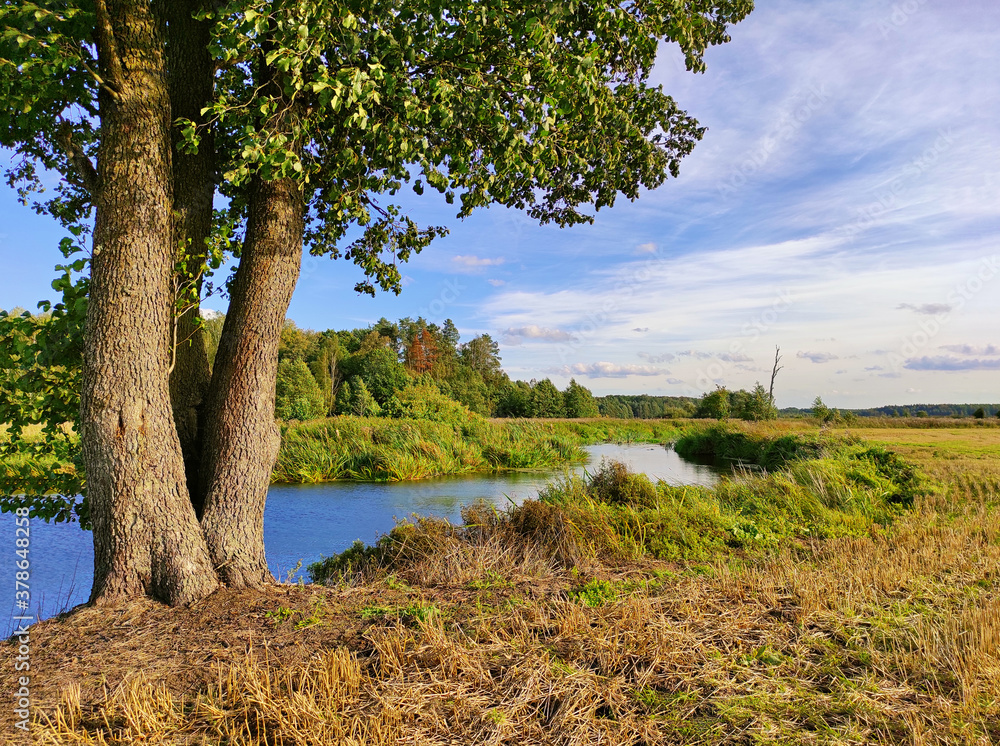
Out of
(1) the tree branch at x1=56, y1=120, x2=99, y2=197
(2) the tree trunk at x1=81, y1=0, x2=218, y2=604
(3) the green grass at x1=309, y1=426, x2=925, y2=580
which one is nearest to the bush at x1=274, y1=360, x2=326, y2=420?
(3) the green grass at x1=309, y1=426, x2=925, y2=580

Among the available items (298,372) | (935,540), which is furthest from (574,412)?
(935,540)

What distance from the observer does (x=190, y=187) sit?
5.03m

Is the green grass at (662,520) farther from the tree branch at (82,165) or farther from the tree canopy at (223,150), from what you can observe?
the tree branch at (82,165)

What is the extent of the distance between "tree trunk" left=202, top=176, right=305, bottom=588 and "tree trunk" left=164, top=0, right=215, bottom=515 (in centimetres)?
35

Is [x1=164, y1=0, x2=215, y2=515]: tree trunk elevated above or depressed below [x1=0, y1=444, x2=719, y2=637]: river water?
above

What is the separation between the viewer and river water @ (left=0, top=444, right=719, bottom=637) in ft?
21.4

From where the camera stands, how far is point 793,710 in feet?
9.78

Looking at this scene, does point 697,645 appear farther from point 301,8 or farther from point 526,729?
point 301,8

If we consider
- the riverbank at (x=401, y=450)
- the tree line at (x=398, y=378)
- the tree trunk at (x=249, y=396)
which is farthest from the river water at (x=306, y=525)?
the tree line at (x=398, y=378)

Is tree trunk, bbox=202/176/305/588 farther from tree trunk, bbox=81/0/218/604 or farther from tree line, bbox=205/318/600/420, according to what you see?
tree line, bbox=205/318/600/420

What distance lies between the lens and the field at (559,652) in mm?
2742

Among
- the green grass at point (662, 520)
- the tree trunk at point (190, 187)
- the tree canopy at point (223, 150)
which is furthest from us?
the green grass at point (662, 520)

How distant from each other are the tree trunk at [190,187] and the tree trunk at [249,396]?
1.14ft

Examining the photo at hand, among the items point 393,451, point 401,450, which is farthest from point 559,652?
point 401,450
